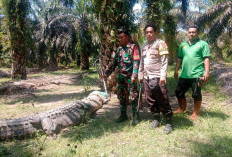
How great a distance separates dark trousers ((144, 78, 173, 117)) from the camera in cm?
324

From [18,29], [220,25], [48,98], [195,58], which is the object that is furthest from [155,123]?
[220,25]

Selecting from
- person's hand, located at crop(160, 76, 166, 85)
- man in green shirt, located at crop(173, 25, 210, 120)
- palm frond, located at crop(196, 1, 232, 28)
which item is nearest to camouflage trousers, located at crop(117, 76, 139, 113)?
person's hand, located at crop(160, 76, 166, 85)

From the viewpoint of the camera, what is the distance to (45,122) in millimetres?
3570

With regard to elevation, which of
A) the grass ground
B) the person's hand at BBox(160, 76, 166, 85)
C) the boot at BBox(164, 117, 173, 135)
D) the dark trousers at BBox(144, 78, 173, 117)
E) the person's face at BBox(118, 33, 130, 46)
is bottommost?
the grass ground

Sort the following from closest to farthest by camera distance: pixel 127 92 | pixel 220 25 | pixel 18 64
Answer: pixel 127 92 → pixel 18 64 → pixel 220 25

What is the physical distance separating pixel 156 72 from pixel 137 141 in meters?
1.14

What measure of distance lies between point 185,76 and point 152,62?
868 millimetres

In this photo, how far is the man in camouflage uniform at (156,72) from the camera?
317 centimetres

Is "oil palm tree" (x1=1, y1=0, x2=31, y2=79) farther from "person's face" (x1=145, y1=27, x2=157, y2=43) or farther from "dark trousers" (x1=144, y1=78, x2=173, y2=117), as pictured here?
"dark trousers" (x1=144, y1=78, x2=173, y2=117)

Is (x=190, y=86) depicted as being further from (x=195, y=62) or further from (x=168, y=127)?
(x=168, y=127)

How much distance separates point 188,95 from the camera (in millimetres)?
5816

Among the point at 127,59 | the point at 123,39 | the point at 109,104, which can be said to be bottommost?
the point at 109,104

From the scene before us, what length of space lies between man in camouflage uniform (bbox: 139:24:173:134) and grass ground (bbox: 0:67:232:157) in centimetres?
31

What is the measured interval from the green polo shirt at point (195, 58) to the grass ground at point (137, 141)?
0.90m
